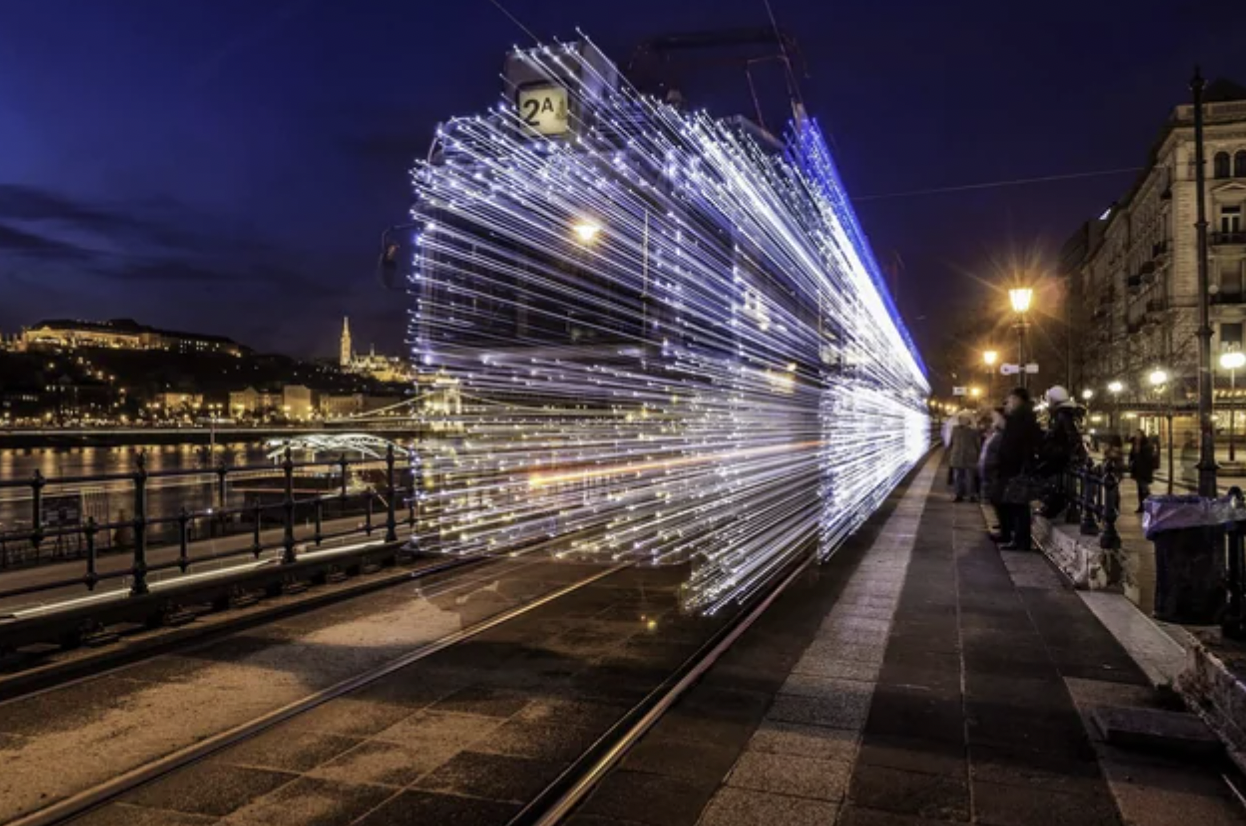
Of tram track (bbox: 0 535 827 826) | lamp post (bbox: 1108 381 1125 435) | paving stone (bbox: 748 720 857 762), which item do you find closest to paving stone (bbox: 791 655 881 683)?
tram track (bbox: 0 535 827 826)

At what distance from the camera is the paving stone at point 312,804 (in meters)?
4.18

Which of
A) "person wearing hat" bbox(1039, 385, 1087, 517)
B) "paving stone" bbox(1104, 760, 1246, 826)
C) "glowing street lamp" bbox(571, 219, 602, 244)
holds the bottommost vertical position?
"paving stone" bbox(1104, 760, 1246, 826)

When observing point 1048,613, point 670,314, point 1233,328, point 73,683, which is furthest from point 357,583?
point 1233,328

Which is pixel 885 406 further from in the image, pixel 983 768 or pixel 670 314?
pixel 983 768

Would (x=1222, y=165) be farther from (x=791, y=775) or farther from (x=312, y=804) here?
(x=312, y=804)

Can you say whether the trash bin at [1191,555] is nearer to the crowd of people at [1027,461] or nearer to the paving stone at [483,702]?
the paving stone at [483,702]

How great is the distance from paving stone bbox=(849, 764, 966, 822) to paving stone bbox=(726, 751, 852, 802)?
0.08m

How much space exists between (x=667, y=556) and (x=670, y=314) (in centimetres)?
342

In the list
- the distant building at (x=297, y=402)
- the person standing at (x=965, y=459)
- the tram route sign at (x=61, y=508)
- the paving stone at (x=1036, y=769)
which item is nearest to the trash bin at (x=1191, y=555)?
the paving stone at (x=1036, y=769)

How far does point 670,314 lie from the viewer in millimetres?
10375

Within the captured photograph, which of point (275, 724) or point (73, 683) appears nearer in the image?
point (275, 724)

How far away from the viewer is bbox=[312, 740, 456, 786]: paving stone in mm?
4648

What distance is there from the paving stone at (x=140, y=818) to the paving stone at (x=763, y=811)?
2214mm

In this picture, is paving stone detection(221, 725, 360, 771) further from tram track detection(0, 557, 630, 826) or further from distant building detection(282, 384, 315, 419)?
distant building detection(282, 384, 315, 419)
